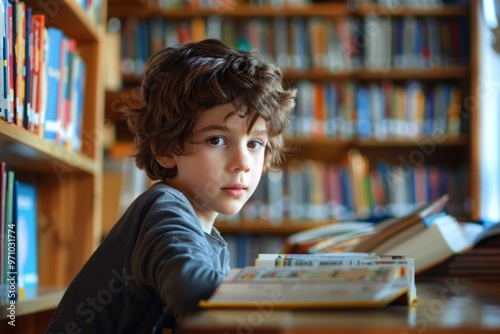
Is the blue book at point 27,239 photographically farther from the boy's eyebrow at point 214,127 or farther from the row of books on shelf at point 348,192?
the row of books on shelf at point 348,192

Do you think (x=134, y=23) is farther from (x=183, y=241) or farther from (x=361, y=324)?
(x=361, y=324)

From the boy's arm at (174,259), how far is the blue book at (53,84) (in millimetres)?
854

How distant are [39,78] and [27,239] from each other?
46 cm

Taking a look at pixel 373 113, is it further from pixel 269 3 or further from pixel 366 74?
pixel 269 3

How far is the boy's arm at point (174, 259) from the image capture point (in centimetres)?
73

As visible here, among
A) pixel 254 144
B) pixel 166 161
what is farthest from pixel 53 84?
pixel 254 144

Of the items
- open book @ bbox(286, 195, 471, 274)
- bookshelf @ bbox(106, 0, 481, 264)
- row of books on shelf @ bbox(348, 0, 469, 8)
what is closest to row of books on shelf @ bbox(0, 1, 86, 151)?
open book @ bbox(286, 195, 471, 274)

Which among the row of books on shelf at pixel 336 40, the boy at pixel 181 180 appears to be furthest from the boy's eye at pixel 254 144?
the row of books on shelf at pixel 336 40

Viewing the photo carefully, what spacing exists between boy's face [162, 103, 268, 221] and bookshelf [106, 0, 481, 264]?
224cm

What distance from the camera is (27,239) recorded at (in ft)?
5.97

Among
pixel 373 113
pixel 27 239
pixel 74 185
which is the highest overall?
pixel 373 113

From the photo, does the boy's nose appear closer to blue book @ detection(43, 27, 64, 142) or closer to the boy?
the boy

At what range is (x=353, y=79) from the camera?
11.7 ft

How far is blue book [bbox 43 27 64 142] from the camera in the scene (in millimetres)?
1705
